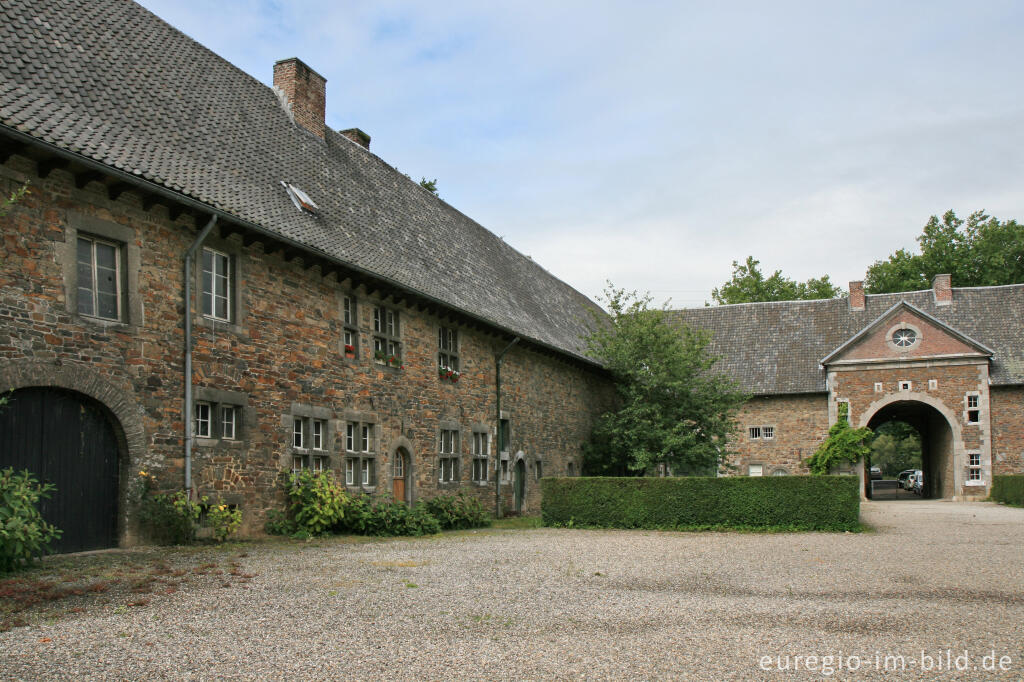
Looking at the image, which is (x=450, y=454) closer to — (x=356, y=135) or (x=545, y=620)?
(x=356, y=135)

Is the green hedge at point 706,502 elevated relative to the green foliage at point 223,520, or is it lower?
lower

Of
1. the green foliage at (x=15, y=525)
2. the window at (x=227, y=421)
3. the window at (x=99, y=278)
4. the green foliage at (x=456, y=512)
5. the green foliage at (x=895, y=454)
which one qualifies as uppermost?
the window at (x=99, y=278)

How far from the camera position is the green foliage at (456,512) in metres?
18.3

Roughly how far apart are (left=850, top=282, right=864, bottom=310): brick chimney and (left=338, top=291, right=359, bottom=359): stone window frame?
91.5 ft

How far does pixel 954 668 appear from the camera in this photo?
578 centimetres

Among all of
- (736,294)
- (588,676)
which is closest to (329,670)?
(588,676)

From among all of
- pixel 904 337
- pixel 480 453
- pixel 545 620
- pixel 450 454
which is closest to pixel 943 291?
pixel 904 337

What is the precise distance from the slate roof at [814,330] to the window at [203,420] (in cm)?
2422

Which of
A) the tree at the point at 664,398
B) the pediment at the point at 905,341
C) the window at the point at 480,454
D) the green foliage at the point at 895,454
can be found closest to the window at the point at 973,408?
the pediment at the point at 905,341

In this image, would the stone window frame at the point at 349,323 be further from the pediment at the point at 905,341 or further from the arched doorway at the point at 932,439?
the arched doorway at the point at 932,439

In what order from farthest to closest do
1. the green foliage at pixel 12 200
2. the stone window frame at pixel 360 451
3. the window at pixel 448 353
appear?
the window at pixel 448 353 < the stone window frame at pixel 360 451 < the green foliage at pixel 12 200

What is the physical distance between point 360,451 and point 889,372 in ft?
84.0

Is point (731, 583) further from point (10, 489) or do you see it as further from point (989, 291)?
point (989, 291)

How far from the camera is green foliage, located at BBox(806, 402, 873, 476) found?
113 ft
